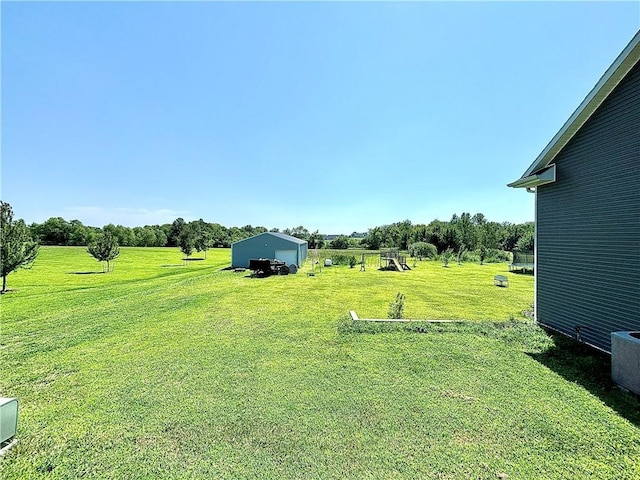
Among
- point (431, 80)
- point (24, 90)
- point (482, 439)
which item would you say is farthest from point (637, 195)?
point (24, 90)

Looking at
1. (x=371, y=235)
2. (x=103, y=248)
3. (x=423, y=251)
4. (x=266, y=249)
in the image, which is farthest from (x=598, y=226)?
(x=371, y=235)

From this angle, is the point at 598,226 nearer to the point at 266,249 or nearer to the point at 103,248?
the point at 266,249

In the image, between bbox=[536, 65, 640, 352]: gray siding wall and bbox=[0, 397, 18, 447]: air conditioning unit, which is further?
bbox=[536, 65, 640, 352]: gray siding wall

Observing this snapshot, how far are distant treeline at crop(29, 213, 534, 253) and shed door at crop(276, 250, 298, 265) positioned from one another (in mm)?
16638

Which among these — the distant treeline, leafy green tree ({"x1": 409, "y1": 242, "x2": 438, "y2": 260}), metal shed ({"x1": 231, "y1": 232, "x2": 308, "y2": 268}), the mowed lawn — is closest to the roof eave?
the mowed lawn

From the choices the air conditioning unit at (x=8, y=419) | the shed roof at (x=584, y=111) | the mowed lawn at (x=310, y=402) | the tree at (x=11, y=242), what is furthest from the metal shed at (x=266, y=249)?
the air conditioning unit at (x=8, y=419)

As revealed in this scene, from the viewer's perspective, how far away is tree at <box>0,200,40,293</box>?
15.2 meters

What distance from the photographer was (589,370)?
4.89 metres

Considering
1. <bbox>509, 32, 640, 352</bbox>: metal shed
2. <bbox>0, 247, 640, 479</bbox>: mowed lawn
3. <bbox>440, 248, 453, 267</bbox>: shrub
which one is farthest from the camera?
<bbox>440, 248, 453, 267</bbox>: shrub

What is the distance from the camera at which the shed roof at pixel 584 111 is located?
505 cm

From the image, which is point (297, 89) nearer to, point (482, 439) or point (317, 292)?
point (317, 292)

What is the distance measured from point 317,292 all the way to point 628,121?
10.6m

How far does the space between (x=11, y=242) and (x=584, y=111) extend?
78.4ft

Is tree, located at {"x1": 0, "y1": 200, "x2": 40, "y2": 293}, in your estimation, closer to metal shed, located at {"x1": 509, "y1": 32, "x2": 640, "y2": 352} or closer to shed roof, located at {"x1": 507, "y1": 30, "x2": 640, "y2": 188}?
shed roof, located at {"x1": 507, "y1": 30, "x2": 640, "y2": 188}
